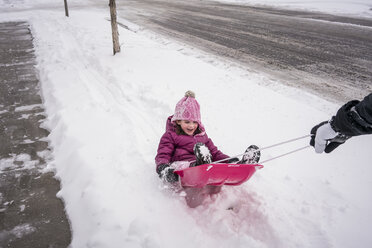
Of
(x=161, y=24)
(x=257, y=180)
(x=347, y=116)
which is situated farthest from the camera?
(x=161, y=24)

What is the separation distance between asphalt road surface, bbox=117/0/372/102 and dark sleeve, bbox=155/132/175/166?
375 centimetres

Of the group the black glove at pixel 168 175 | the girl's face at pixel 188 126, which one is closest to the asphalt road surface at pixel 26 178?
the black glove at pixel 168 175

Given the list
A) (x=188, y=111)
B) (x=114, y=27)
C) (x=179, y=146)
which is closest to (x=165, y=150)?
(x=179, y=146)

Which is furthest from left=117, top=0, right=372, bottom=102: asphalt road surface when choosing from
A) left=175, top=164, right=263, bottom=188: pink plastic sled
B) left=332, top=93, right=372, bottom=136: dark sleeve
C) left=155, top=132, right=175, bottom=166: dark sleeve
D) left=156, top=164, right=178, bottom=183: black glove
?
left=156, top=164, right=178, bottom=183: black glove

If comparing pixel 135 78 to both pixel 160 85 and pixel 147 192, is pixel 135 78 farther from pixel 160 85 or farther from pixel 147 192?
pixel 147 192

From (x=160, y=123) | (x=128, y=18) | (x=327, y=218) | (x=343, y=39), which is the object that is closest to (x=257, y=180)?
(x=327, y=218)

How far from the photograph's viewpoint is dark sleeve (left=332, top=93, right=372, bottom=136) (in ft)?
5.47

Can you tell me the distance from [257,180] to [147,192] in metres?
1.32

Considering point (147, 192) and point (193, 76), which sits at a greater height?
point (193, 76)

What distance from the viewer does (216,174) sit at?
6.79 ft

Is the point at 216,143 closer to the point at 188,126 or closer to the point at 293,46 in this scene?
the point at 188,126

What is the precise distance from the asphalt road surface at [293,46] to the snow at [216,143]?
0.85 meters

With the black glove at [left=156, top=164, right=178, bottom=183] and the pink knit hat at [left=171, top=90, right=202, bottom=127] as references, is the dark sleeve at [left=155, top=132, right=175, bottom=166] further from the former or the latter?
the pink knit hat at [left=171, top=90, right=202, bottom=127]

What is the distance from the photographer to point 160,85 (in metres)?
5.05
